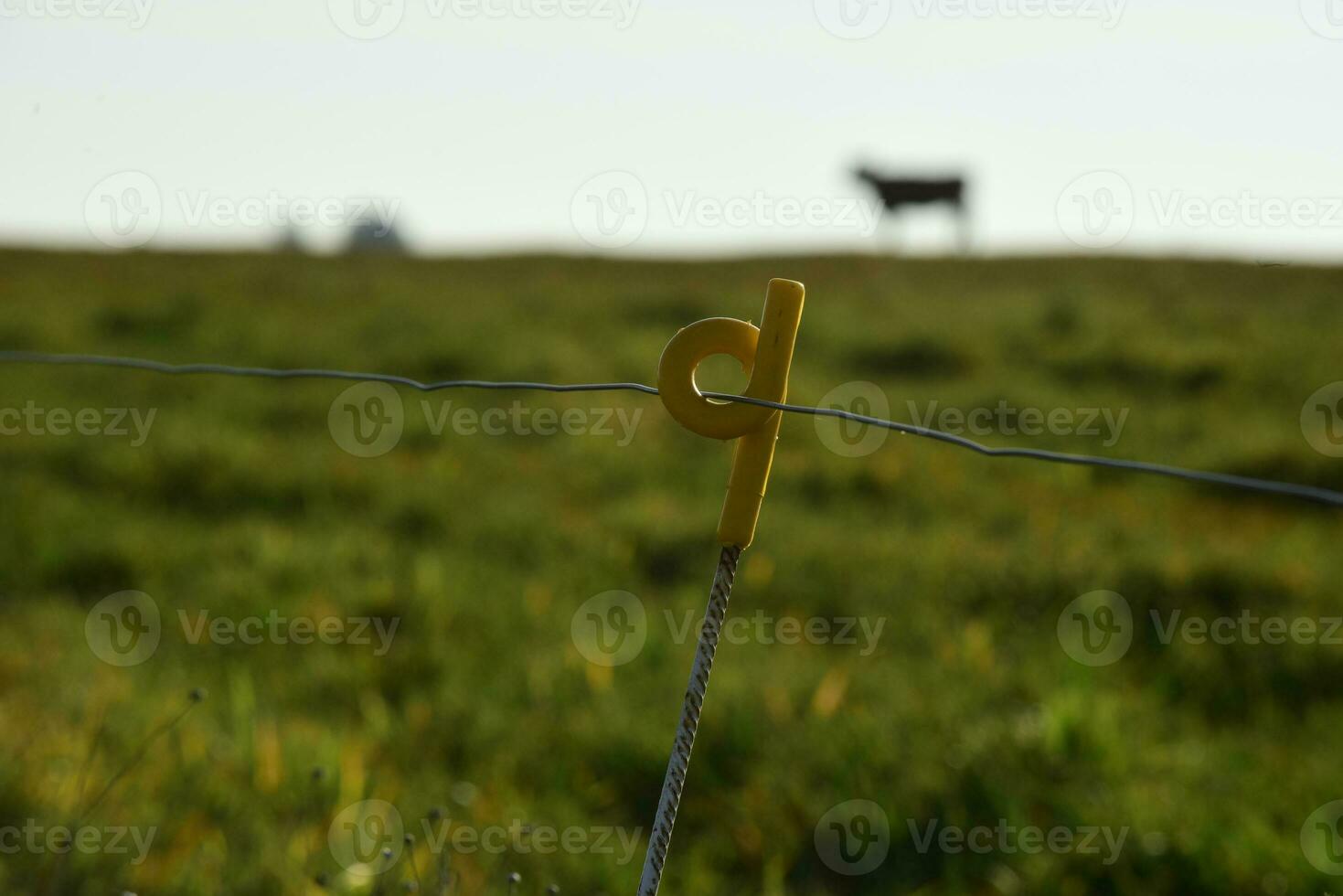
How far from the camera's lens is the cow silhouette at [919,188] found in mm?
25156

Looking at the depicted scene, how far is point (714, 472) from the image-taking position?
598 cm

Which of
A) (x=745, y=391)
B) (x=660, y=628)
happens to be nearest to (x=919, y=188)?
(x=660, y=628)

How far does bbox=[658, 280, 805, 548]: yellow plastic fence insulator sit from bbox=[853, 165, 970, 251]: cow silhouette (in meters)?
25.2

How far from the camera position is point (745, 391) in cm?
121

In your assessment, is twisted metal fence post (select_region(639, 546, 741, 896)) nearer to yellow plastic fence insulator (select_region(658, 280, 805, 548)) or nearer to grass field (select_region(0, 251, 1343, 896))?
yellow plastic fence insulator (select_region(658, 280, 805, 548))

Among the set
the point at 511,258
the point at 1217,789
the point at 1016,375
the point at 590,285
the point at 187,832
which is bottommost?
the point at 187,832

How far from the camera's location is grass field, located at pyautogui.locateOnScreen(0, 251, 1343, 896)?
8.82ft

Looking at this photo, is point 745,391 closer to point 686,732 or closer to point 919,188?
point 686,732

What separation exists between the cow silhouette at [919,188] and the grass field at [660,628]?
1737 centimetres

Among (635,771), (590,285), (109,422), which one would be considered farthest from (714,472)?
(590,285)

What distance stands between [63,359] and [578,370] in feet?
18.7

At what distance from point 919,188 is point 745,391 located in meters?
25.4

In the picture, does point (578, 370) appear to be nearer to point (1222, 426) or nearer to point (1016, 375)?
point (1016, 375)

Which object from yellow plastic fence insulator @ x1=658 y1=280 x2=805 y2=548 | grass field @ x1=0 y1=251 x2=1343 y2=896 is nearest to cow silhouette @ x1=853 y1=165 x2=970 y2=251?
grass field @ x1=0 y1=251 x2=1343 y2=896
